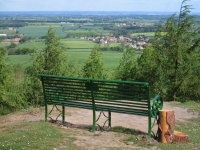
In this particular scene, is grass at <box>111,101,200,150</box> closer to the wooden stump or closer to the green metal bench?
the wooden stump

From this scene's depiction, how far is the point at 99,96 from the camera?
970 cm

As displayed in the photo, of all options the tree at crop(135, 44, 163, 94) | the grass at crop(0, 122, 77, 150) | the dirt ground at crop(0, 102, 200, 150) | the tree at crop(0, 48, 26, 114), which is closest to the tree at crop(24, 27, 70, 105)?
the tree at crop(0, 48, 26, 114)

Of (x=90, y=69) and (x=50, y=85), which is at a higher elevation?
(x=50, y=85)

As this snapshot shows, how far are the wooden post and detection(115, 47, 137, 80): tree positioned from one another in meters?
18.7

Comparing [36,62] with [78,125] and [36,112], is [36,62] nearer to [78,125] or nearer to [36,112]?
[36,112]

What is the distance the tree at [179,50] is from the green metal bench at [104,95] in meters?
11.0

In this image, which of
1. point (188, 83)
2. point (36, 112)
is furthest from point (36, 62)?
point (36, 112)

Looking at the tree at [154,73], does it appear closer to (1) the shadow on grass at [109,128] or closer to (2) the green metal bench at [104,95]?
(1) the shadow on grass at [109,128]

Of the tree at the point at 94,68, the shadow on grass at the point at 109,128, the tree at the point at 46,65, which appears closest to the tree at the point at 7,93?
the tree at the point at 46,65

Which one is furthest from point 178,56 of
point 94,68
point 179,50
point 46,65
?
point 46,65

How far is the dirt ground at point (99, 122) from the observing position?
8.71 m

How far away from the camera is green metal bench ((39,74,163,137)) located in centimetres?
894

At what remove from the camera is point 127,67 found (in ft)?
105

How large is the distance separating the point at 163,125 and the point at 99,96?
1.99m
